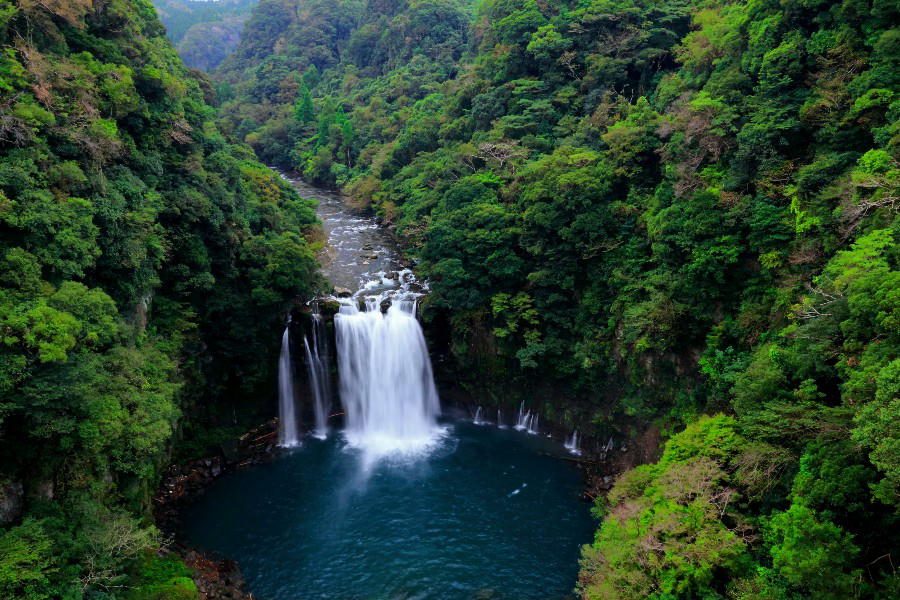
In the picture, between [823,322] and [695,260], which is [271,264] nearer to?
[695,260]

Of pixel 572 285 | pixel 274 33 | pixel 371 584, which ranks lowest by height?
pixel 371 584

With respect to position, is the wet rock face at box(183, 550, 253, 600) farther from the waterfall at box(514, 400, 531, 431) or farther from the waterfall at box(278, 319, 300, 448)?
the waterfall at box(514, 400, 531, 431)

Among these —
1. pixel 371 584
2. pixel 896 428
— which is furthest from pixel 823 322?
pixel 371 584

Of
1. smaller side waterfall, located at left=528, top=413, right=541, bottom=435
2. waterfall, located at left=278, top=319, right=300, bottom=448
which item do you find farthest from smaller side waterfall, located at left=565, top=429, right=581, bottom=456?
waterfall, located at left=278, top=319, right=300, bottom=448

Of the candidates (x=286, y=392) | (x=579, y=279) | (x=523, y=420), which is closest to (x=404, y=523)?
(x=523, y=420)

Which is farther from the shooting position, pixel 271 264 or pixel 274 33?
pixel 274 33

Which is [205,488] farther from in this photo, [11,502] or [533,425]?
[533,425]
